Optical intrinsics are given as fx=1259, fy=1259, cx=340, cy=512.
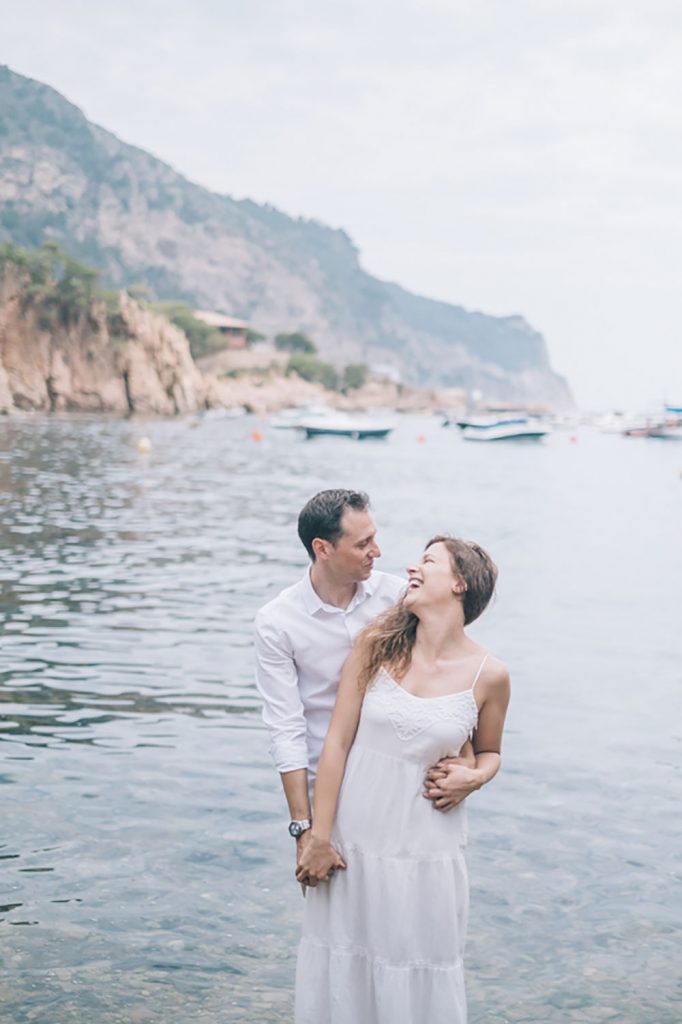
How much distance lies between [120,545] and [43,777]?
45.0 feet

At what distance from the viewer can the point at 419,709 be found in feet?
12.4

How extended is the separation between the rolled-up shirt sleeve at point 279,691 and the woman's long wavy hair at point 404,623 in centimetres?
37

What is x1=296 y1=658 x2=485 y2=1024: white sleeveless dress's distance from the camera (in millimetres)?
3762

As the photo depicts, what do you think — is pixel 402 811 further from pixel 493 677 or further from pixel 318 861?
pixel 493 677

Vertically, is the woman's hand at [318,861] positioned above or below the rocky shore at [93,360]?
below

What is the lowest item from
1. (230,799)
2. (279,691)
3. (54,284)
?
(230,799)

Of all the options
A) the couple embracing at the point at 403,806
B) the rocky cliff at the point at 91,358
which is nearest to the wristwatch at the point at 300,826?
the couple embracing at the point at 403,806

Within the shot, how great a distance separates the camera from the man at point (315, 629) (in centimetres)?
411

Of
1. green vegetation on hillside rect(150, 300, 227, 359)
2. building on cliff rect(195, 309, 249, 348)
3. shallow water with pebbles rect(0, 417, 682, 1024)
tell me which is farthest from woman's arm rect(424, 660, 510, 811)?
building on cliff rect(195, 309, 249, 348)

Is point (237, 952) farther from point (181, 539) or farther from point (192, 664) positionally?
point (181, 539)

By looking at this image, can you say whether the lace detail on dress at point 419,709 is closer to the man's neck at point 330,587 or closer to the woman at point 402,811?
the woman at point 402,811

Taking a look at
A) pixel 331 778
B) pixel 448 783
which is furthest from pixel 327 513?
pixel 448 783

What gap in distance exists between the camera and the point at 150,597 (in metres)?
16.5

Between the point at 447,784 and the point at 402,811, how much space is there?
0.16 m
